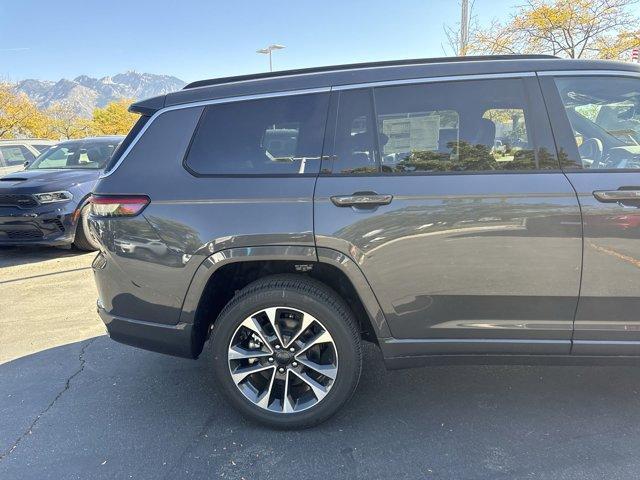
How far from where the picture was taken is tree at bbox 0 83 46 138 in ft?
106

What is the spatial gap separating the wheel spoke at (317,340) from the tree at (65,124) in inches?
1753

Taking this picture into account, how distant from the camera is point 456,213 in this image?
87.9 inches

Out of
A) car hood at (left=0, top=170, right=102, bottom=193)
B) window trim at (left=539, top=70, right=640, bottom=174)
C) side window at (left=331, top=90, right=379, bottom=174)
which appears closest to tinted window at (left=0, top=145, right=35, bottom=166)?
car hood at (left=0, top=170, right=102, bottom=193)

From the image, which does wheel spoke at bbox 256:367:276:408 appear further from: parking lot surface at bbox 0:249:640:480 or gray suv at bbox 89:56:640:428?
parking lot surface at bbox 0:249:640:480

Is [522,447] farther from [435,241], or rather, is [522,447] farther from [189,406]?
[189,406]

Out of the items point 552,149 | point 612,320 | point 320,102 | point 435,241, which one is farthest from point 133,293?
point 612,320

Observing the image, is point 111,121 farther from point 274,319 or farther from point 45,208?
point 274,319

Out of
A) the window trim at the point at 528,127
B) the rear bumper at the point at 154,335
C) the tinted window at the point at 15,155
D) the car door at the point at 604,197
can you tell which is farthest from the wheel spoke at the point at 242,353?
the tinted window at the point at 15,155

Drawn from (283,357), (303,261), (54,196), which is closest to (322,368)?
(283,357)

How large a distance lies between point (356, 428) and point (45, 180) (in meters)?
6.23

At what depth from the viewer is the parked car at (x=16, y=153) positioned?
9781 millimetres

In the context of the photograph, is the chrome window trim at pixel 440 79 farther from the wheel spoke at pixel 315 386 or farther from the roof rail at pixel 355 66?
the wheel spoke at pixel 315 386

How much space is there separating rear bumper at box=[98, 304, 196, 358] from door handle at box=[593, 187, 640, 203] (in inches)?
87.7

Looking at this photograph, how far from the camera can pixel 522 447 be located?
90.8 inches
